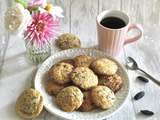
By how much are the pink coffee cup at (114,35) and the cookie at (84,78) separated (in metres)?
0.13

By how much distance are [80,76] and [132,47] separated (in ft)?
0.83

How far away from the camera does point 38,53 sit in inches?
41.3

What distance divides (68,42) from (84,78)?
18cm

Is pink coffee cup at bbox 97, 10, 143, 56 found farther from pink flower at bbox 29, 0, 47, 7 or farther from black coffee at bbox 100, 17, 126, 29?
pink flower at bbox 29, 0, 47, 7

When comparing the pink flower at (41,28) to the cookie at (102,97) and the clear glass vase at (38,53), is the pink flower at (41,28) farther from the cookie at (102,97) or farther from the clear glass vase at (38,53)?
the cookie at (102,97)

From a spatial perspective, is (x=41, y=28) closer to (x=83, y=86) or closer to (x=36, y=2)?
(x=36, y=2)

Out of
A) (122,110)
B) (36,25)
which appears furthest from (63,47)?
(122,110)

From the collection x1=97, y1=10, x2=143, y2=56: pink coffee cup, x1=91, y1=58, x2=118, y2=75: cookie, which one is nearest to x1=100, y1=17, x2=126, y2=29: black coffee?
x1=97, y1=10, x2=143, y2=56: pink coffee cup

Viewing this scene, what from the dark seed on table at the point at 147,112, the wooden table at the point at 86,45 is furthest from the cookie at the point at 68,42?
the dark seed on table at the point at 147,112

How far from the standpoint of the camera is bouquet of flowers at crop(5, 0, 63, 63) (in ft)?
2.91

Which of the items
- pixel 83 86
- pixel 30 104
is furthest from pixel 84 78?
pixel 30 104

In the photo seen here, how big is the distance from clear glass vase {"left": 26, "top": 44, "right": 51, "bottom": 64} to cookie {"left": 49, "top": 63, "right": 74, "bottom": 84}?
0.28ft

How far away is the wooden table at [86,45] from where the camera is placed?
95 centimetres

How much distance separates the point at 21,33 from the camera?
910 mm
